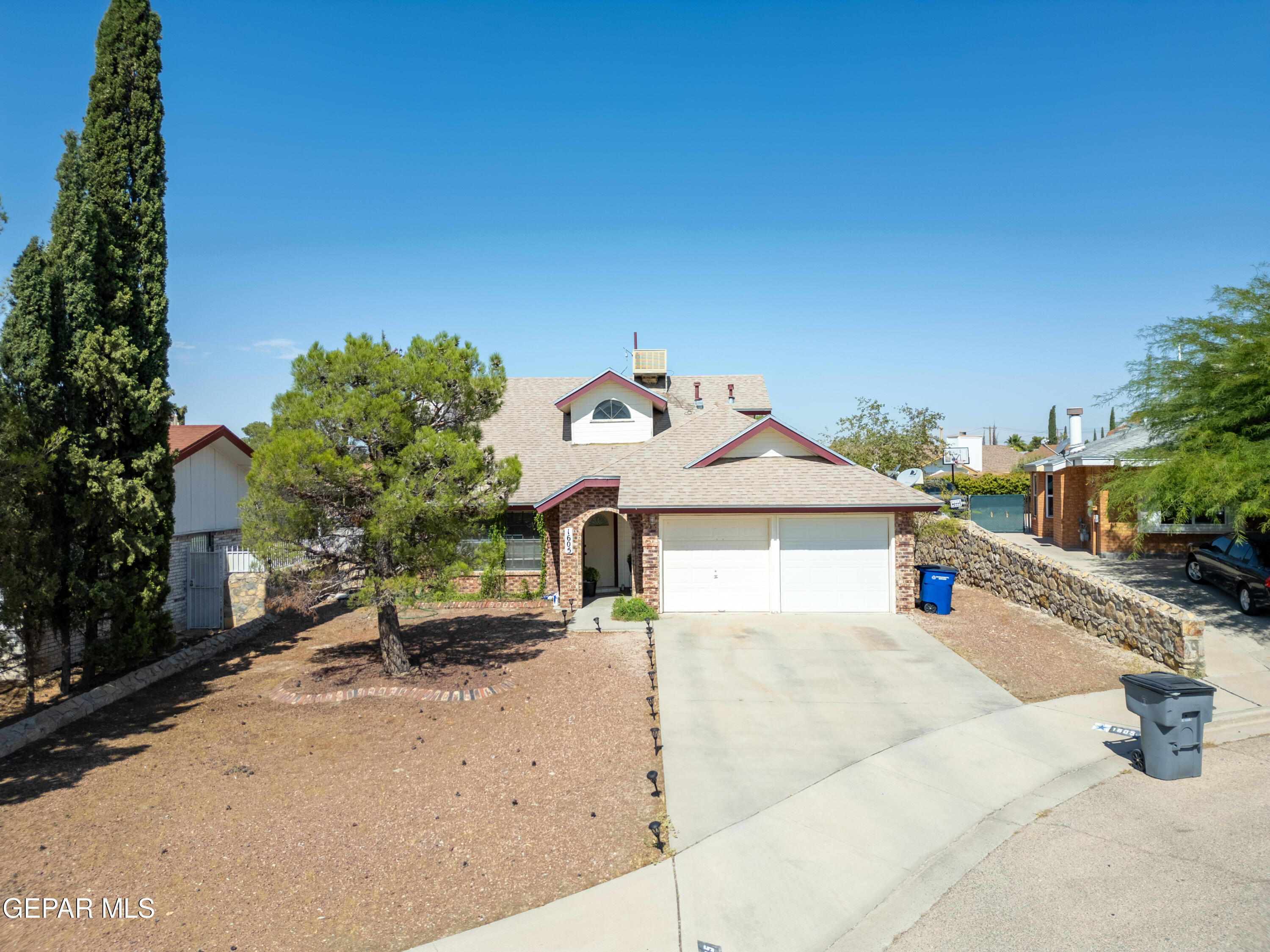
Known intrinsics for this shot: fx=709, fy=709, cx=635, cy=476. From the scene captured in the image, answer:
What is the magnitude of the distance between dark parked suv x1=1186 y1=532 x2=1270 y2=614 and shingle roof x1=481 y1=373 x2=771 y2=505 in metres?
10.9

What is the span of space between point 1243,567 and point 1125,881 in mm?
12058

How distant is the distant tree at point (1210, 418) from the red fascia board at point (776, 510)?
4.27 meters

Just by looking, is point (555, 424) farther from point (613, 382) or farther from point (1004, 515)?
point (1004, 515)

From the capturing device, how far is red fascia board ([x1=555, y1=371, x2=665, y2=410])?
811 inches

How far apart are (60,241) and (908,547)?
17.5m

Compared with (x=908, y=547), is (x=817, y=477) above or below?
above

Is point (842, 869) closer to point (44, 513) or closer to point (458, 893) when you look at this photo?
point (458, 893)

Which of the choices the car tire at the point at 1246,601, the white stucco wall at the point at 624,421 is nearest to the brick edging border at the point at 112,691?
the white stucco wall at the point at 624,421

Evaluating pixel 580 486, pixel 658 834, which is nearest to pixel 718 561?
pixel 580 486

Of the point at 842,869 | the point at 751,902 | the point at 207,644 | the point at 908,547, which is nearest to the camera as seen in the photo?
the point at 751,902

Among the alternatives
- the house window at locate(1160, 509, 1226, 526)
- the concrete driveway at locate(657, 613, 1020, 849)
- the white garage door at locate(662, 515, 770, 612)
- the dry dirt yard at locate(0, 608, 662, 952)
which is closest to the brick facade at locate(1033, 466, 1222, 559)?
the house window at locate(1160, 509, 1226, 526)

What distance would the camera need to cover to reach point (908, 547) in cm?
1659

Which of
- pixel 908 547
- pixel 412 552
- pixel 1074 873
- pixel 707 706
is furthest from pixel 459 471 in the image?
pixel 908 547

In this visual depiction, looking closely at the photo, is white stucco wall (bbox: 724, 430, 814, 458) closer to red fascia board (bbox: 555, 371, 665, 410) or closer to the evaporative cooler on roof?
red fascia board (bbox: 555, 371, 665, 410)
